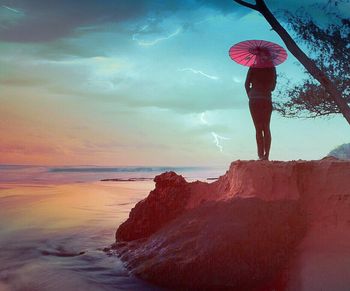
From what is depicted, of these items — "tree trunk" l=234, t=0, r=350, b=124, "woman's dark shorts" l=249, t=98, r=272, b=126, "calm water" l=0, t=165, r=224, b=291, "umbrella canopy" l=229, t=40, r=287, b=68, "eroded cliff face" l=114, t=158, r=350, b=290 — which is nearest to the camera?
"eroded cliff face" l=114, t=158, r=350, b=290

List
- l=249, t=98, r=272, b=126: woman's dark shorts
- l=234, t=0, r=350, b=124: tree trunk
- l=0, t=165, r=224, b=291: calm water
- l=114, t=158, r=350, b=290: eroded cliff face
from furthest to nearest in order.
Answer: l=234, t=0, r=350, b=124: tree trunk < l=249, t=98, r=272, b=126: woman's dark shorts < l=0, t=165, r=224, b=291: calm water < l=114, t=158, r=350, b=290: eroded cliff face

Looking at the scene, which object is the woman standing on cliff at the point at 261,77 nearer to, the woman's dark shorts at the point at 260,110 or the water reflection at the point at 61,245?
the woman's dark shorts at the point at 260,110

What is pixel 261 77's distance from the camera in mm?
9305

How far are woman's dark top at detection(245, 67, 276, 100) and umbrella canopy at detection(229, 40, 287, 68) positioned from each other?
143 mm

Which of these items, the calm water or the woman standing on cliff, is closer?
the calm water

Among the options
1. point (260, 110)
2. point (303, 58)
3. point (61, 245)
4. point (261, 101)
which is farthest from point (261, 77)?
point (61, 245)

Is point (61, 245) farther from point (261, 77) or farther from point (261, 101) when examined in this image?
point (261, 77)

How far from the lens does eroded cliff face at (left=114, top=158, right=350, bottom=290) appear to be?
6.89 m

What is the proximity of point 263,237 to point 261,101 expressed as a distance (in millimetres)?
3154

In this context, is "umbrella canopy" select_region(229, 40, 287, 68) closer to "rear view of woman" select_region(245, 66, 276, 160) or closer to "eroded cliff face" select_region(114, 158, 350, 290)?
"rear view of woman" select_region(245, 66, 276, 160)

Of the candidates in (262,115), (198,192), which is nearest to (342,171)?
(262,115)

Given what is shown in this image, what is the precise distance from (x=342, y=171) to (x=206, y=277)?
3.18 metres

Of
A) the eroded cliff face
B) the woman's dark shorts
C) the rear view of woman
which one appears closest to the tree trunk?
the rear view of woman

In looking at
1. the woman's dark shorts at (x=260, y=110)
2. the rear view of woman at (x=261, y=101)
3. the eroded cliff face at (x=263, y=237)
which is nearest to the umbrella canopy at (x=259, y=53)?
the rear view of woman at (x=261, y=101)
